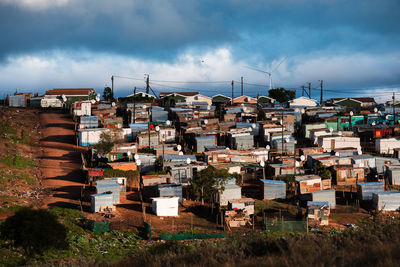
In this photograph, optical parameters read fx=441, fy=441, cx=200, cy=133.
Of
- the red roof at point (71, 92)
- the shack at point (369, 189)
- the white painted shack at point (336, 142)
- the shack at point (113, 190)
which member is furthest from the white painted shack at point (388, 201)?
the red roof at point (71, 92)

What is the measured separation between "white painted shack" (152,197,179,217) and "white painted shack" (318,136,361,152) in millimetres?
19128

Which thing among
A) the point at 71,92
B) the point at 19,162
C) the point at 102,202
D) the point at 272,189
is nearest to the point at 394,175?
the point at 272,189

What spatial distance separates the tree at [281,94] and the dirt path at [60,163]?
36.2 meters

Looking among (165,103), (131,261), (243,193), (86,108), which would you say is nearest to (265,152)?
(243,193)

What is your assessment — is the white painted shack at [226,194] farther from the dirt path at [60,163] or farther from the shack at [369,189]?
the dirt path at [60,163]

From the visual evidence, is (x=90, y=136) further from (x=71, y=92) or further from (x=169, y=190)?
(x=71, y=92)

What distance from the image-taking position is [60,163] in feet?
112

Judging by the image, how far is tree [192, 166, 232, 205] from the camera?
2502cm

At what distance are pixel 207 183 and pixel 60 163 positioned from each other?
47.4 ft

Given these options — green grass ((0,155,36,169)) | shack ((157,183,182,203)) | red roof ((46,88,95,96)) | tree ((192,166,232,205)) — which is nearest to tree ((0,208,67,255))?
shack ((157,183,182,203))

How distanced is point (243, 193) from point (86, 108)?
3027 cm

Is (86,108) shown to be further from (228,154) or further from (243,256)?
(243,256)

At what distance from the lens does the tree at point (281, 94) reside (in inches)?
2908

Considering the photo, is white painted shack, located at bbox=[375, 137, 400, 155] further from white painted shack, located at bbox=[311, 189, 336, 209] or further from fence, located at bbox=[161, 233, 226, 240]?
fence, located at bbox=[161, 233, 226, 240]
